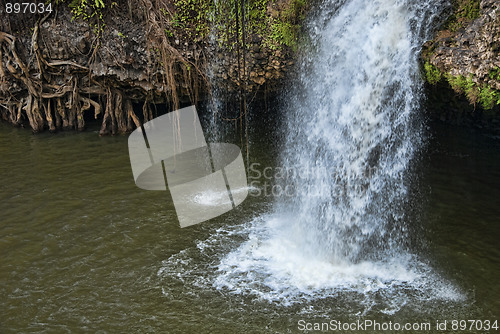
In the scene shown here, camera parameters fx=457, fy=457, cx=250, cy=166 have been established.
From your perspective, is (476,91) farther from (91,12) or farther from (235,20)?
(91,12)

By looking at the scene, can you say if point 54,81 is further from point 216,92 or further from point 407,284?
point 407,284

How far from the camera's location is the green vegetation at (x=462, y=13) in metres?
5.97

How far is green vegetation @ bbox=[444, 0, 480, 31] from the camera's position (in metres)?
5.97

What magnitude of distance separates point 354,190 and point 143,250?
2956mm

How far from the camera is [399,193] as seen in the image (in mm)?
7355

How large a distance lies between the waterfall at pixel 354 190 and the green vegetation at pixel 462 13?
227mm

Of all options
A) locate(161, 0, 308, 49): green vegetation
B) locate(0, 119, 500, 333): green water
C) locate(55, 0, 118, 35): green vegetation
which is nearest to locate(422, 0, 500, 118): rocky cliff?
locate(0, 119, 500, 333): green water

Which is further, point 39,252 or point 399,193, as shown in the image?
point 399,193

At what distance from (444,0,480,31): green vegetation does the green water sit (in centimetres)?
259

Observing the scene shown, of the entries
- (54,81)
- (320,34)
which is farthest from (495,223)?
(54,81)

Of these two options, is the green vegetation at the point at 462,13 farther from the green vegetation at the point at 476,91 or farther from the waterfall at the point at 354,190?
the green vegetation at the point at 476,91

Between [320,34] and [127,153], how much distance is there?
4326 millimetres

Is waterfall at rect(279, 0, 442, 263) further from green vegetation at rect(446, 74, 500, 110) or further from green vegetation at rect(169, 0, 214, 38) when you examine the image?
green vegetation at rect(169, 0, 214, 38)

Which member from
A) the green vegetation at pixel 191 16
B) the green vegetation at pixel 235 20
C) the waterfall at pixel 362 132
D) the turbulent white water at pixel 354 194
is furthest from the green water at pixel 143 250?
the green vegetation at pixel 191 16
